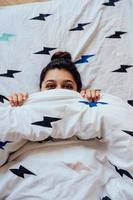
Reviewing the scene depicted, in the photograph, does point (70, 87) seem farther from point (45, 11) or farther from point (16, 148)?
point (45, 11)

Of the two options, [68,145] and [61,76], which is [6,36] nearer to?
[61,76]

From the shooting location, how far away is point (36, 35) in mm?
1575

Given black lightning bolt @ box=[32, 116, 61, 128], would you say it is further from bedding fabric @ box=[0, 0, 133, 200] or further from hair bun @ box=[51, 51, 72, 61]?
hair bun @ box=[51, 51, 72, 61]

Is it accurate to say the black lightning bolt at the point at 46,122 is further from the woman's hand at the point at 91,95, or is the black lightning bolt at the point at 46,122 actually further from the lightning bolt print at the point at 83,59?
the lightning bolt print at the point at 83,59

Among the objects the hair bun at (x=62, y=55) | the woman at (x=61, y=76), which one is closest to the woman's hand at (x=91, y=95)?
the woman at (x=61, y=76)

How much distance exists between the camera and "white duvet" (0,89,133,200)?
1.06 m

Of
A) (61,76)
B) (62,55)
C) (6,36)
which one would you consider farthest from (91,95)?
(6,36)

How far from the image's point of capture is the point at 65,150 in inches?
45.0

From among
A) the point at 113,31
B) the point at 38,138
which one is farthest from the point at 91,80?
the point at 38,138

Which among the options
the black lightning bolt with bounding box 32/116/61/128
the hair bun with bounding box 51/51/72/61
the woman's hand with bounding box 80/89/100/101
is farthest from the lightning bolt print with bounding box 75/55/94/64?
the black lightning bolt with bounding box 32/116/61/128

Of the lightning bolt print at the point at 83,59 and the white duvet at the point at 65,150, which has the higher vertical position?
the lightning bolt print at the point at 83,59

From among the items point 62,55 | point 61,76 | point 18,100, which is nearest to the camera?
point 18,100

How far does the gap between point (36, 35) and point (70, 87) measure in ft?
1.20

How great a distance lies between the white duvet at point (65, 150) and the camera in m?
1.06
